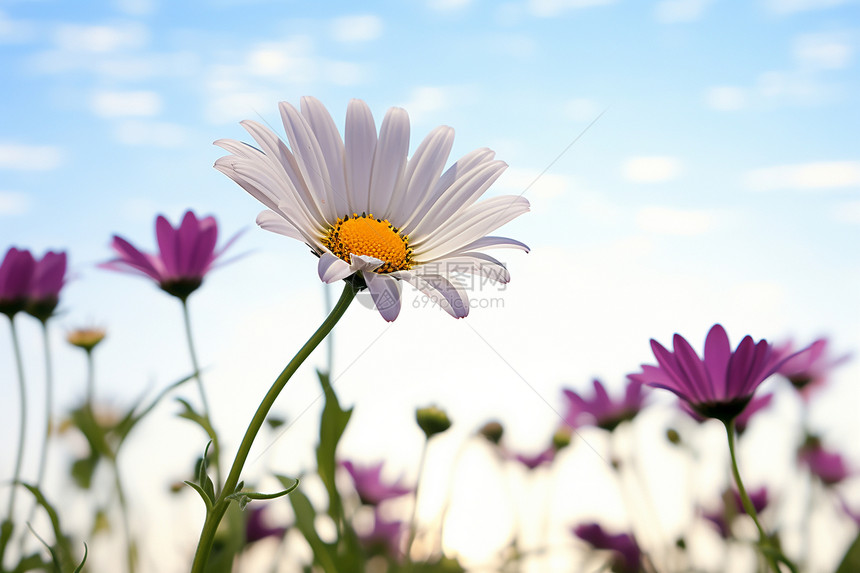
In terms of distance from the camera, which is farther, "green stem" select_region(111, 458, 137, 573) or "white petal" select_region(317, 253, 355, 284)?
"green stem" select_region(111, 458, 137, 573)

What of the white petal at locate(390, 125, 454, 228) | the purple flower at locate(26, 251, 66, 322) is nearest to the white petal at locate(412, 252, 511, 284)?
the white petal at locate(390, 125, 454, 228)

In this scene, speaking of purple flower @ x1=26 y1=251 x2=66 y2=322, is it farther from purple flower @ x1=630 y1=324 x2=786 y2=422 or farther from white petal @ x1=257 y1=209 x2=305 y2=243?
purple flower @ x1=630 y1=324 x2=786 y2=422

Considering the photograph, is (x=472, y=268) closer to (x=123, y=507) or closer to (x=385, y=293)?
(x=385, y=293)

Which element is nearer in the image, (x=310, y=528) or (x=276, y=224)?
(x=276, y=224)

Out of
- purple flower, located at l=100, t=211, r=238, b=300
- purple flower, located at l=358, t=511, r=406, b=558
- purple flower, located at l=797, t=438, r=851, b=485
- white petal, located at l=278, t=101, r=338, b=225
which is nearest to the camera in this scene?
white petal, located at l=278, t=101, r=338, b=225

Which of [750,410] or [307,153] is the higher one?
[307,153]

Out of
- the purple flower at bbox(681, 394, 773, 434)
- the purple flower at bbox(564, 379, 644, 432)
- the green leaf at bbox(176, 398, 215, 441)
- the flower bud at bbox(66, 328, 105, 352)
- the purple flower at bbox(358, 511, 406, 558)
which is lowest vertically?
the purple flower at bbox(358, 511, 406, 558)

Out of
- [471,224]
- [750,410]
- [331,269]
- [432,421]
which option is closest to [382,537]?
[432,421]

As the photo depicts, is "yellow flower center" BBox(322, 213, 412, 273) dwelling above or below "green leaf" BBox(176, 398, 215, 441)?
above
